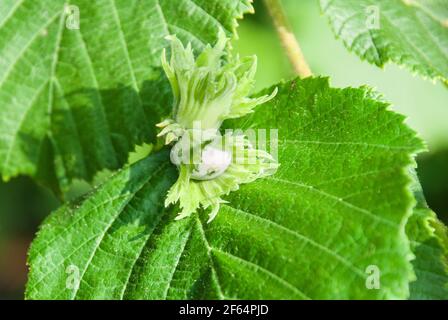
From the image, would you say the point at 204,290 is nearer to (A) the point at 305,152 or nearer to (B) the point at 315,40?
(A) the point at 305,152

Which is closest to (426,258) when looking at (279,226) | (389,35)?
(279,226)

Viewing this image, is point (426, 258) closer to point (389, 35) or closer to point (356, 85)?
point (389, 35)

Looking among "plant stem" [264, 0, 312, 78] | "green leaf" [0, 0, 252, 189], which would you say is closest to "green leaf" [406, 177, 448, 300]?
"plant stem" [264, 0, 312, 78]

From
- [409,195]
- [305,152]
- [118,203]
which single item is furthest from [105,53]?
[409,195]

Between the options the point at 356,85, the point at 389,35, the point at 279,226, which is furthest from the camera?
the point at 356,85

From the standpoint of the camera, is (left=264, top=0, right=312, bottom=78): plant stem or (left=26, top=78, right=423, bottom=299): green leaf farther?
(left=264, top=0, right=312, bottom=78): plant stem

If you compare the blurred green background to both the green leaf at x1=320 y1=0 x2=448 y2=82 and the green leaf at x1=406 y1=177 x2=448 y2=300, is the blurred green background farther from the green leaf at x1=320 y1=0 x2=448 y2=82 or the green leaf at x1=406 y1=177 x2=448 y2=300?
the green leaf at x1=406 y1=177 x2=448 y2=300
